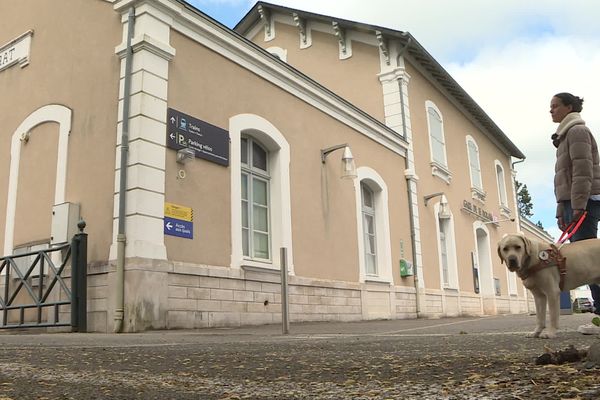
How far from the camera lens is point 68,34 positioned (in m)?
9.06

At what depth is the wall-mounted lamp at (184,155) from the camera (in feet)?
25.7

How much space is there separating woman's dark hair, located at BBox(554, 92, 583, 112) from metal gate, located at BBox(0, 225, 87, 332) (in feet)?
18.2

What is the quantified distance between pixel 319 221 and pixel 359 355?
7618mm

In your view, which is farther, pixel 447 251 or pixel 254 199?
pixel 447 251

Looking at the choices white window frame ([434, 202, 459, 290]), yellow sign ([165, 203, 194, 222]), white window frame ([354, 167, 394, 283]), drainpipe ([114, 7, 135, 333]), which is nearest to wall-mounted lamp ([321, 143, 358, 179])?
white window frame ([354, 167, 394, 283])

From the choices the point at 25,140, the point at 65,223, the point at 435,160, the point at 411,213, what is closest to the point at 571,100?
the point at 65,223

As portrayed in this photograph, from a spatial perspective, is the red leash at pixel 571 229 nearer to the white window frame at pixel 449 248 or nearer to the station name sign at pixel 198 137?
the station name sign at pixel 198 137

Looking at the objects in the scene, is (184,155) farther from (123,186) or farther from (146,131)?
(123,186)

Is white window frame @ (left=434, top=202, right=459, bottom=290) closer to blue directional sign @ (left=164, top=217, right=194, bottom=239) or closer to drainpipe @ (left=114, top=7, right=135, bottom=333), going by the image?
blue directional sign @ (left=164, top=217, right=194, bottom=239)

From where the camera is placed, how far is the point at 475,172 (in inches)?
802

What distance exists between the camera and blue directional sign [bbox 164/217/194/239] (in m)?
7.50

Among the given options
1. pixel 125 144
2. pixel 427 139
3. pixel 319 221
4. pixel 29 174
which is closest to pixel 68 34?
pixel 29 174

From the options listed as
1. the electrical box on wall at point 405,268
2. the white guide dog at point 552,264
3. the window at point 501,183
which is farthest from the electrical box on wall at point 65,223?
the window at point 501,183

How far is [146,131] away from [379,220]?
672cm
